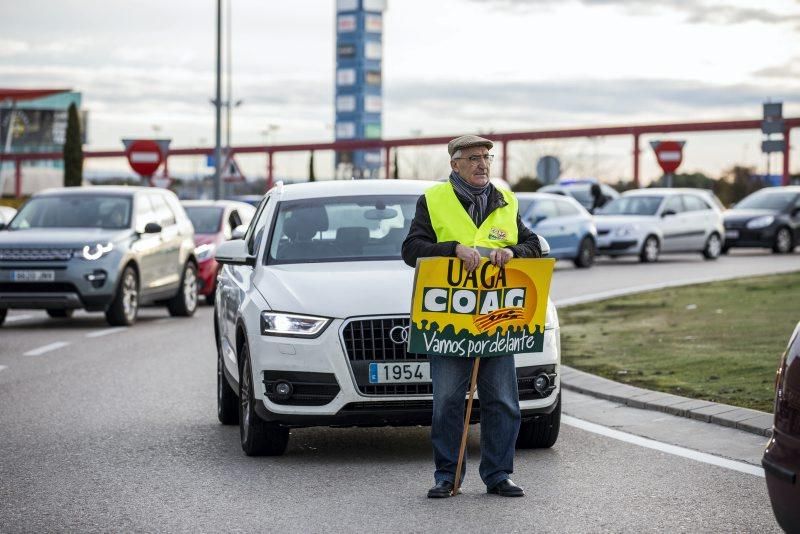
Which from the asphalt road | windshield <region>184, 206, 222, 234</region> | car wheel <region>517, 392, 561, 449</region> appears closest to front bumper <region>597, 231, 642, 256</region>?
windshield <region>184, 206, 222, 234</region>

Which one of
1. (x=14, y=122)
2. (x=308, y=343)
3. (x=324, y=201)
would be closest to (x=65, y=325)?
(x=324, y=201)

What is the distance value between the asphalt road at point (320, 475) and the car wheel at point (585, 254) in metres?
20.0

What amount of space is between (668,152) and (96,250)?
1954 cm

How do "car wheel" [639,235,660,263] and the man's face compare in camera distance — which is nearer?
the man's face

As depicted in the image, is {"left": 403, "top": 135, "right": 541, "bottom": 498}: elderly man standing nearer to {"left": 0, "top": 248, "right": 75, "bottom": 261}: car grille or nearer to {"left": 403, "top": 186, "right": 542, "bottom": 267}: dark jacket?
{"left": 403, "top": 186, "right": 542, "bottom": 267}: dark jacket

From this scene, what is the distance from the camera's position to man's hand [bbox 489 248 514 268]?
734 cm

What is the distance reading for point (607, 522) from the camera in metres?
6.80

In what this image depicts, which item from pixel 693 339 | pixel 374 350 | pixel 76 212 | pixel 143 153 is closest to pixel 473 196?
pixel 374 350

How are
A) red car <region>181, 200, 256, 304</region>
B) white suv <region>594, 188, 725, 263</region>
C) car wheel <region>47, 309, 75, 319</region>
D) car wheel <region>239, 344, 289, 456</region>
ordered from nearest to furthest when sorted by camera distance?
car wheel <region>239, 344, 289, 456</region>, car wheel <region>47, 309, 75, 319</region>, red car <region>181, 200, 256, 304</region>, white suv <region>594, 188, 725, 263</region>

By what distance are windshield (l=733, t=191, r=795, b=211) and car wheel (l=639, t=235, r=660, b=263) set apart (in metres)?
4.56

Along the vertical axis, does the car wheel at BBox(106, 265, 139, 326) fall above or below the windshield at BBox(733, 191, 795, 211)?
below

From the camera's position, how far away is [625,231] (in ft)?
110

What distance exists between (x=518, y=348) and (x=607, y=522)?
A: 1130 millimetres

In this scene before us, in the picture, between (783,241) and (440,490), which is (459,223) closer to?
(440,490)
